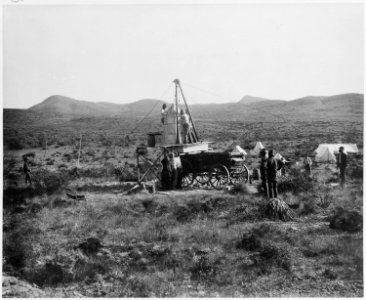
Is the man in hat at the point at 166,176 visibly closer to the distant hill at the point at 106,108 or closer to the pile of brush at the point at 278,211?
Answer: the pile of brush at the point at 278,211

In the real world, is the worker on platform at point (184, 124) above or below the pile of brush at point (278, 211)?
above

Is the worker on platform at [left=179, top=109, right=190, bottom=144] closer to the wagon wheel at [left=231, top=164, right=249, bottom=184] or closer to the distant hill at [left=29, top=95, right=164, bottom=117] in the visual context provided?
the wagon wheel at [left=231, top=164, right=249, bottom=184]

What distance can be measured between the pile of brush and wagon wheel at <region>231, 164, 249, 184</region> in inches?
150

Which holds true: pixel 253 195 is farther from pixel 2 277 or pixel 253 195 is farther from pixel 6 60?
pixel 6 60

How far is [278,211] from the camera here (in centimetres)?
988

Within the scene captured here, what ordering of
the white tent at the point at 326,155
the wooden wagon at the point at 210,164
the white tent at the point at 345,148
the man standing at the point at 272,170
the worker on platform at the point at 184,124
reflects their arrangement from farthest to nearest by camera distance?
1. the white tent at the point at 326,155
2. the white tent at the point at 345,148
3. the worker on platform at the point at 184,124
4. the wooden wagon at the point at 210,164
5. the man standing at the point at 272,170

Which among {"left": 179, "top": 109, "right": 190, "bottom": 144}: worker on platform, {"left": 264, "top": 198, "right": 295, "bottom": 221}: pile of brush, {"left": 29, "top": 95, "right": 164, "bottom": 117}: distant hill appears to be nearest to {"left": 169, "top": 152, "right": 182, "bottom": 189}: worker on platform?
{"left": 179, "top": 109, "right": 190, "bottom": 144}: worker on platform

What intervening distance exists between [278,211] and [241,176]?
169 inches

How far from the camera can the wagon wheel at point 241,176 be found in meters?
13.9

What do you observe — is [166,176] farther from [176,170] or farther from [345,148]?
[345,148]

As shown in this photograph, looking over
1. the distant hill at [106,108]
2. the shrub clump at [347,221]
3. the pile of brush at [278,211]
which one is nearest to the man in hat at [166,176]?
the pile of brush at [278,211]

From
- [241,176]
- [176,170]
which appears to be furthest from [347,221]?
[176,170]

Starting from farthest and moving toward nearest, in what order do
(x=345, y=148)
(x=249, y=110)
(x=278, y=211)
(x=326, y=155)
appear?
(x=249, y=110) < (x=326, y=155) < (x=345, y=148) < (x=278, y=211)

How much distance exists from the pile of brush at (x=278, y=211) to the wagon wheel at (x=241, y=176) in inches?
150
